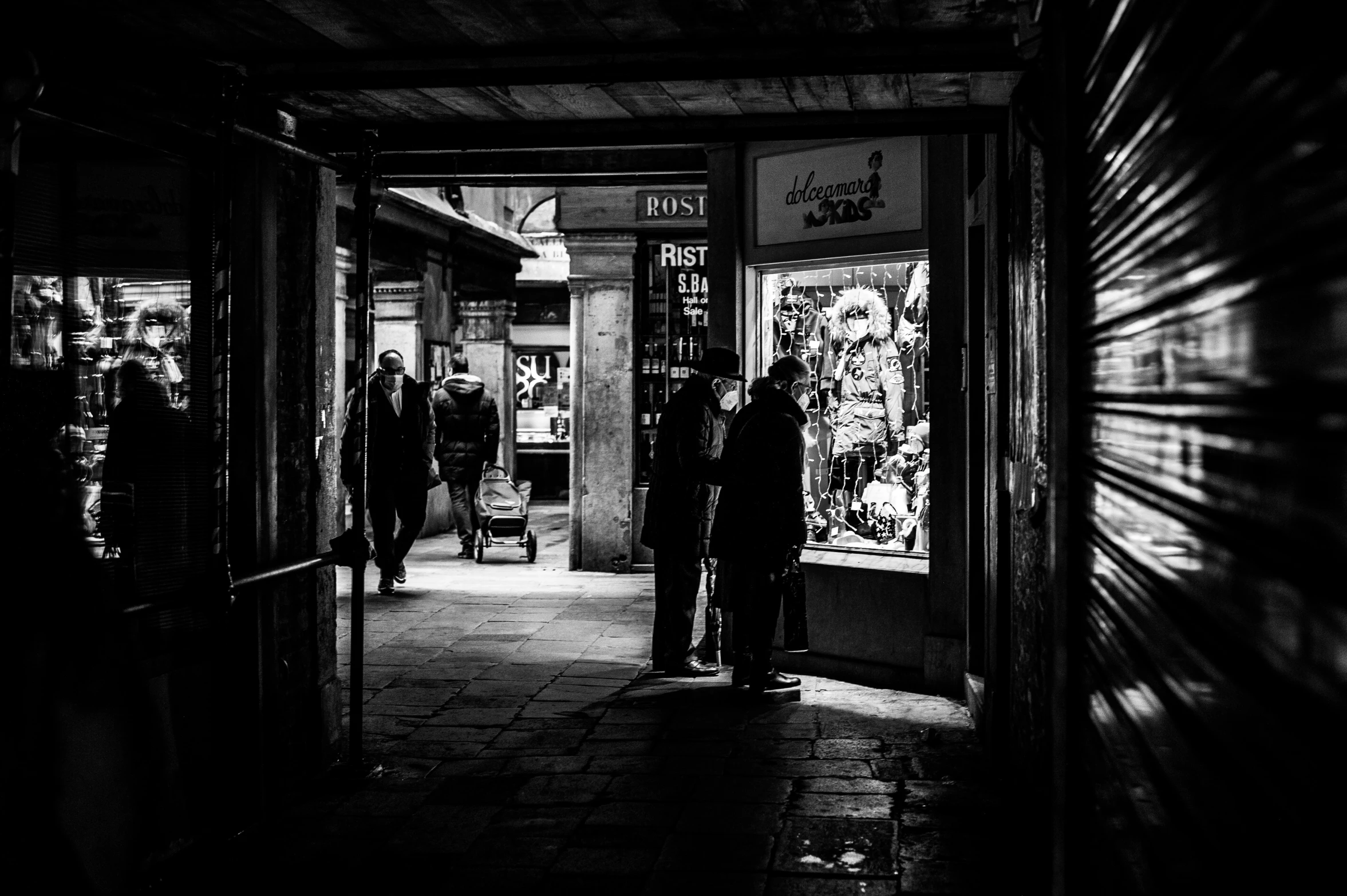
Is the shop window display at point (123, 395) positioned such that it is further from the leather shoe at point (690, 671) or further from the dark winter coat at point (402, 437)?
the dark winter coat at point (402, 437)

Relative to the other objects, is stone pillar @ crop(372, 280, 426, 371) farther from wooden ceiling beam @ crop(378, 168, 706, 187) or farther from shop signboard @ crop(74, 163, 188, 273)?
shop signboard @ crop(74, 163, 188, 273)

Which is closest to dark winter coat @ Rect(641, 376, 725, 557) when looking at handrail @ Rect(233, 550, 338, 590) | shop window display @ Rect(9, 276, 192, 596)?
A: handrail @ Rect(233, 550, 338, 590)

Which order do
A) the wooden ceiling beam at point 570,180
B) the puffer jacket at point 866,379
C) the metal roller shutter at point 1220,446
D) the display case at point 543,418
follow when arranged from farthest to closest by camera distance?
the display case at point 543,418, the wooden ceiling beam at point 570,180, the puffer jacket at point 866,379, the metal roller shutter at point 1220,446

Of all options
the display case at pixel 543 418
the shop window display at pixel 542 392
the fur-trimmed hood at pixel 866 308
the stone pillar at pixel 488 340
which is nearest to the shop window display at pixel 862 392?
the fur-trimmed hood at pixel 866 308

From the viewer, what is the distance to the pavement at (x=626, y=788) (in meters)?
4.53

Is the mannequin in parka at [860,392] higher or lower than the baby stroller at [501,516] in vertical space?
higher

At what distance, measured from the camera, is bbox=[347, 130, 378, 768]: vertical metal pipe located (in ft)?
18.3

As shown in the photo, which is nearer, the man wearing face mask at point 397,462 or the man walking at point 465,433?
the man wearing face mask at point 397,462

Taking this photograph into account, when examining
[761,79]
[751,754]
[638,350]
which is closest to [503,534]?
[638,350]

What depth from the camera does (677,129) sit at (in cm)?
553

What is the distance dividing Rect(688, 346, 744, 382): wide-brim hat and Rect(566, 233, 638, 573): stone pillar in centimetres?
543

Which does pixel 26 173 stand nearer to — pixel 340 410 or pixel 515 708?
pixel 515 708

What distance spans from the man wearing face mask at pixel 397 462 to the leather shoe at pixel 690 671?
14.0ft

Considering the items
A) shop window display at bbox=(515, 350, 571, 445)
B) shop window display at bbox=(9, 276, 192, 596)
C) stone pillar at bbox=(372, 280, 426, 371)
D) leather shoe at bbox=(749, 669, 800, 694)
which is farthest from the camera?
shop window display at bbox=(515, 350, 571, 445)
